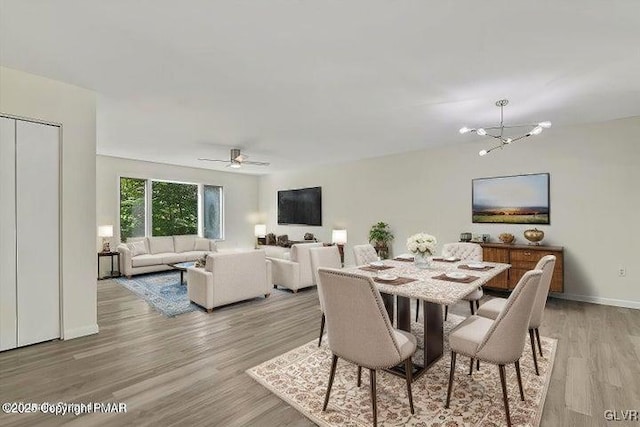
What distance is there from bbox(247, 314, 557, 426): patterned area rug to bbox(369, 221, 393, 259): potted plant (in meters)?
3.63

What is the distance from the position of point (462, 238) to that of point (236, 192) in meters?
6.23

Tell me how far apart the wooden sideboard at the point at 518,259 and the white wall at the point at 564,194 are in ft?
1.39

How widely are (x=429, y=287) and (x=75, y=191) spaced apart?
361 cm

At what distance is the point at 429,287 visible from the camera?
2395mm

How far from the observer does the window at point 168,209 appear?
7.14 m

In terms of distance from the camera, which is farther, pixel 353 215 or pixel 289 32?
pixel 353 215

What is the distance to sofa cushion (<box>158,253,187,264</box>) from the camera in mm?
6594

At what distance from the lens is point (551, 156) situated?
4688mm

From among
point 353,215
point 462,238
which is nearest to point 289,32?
point 462,238

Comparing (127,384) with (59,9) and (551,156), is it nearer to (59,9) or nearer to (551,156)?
(59,9)

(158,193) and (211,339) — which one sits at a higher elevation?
(158,193)

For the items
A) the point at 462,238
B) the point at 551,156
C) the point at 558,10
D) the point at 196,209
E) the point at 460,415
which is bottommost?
the point at 460,415

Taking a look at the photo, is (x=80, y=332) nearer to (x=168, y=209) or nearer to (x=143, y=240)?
(x=143, y=240)

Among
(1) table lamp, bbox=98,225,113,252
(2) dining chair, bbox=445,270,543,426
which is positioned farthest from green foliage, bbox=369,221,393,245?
(1) table lamp, bbox=98,225,113,252
